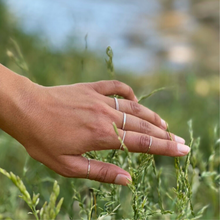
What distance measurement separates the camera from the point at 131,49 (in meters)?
7.85

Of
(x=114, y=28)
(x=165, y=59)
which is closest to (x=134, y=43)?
(x=114, y=28)

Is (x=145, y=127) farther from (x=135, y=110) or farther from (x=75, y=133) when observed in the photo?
(x=75, y=133)

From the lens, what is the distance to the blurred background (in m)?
2.67

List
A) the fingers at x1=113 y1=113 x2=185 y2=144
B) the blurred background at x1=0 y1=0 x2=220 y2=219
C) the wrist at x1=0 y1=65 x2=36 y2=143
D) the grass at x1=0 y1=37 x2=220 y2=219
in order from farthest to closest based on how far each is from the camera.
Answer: the blurred background at x1=0 y1=0 x2=220 y2=219, the fingers at x1=113 y1=113 x2=185 y2=144, the wrist at x1=0 y1=65 x2=36 y2=143, the grass at x1=0 y1=37 x2=220 y2=219

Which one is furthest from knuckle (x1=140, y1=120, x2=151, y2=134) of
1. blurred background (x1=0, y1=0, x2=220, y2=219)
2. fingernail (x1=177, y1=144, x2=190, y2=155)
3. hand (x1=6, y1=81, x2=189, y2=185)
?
blurred background (x1=0, y1=0, x2=220, y2=219)

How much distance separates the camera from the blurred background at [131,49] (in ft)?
8.77

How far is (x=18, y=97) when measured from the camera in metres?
1.13

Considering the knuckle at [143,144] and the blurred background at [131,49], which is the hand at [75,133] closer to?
the knuckle at [143,144]

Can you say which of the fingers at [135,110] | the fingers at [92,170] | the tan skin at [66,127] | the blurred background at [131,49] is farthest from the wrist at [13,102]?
the blurred background at [131,49]

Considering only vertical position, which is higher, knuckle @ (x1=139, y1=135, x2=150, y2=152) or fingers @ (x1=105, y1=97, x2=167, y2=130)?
fingers @ (x1=105, y1=97, x2=167, y2=130)

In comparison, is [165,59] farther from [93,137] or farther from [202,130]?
[93,137]

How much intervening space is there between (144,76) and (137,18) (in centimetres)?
404

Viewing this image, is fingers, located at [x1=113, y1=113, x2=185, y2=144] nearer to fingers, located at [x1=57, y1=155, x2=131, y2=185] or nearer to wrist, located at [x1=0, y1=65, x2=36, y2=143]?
fingers, located at [x1=57, y1=155, x2=131, y2=185]

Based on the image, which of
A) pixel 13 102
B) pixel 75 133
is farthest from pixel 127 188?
pixel 13 102
